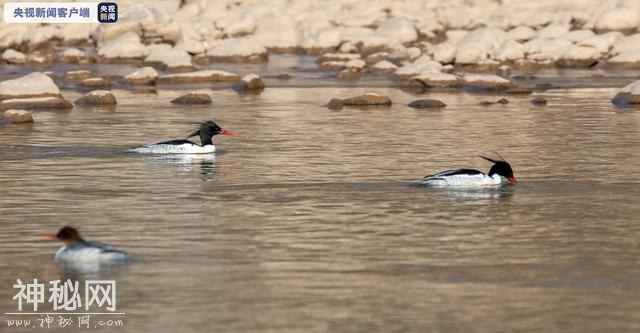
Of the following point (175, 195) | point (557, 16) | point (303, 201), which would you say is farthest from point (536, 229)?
point (557, 16)

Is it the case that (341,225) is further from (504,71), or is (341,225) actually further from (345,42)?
(345,42)

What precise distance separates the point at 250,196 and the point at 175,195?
1.29 meters

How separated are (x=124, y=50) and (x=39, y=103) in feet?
91.7

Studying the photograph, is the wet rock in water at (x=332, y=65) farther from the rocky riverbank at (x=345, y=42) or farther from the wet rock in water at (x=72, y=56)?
the wet rock in water at (x=72, y=56)

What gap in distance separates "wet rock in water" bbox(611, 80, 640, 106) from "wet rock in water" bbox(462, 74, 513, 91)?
6.96 metres

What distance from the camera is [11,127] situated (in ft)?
130

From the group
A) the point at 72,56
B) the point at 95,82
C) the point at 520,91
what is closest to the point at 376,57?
the point at 72,56

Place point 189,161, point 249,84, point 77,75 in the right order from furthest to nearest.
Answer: point 77,75 → point 249,84 → point 189,161

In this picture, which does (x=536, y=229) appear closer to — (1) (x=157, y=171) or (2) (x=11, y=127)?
(1) (x=157, y=171)

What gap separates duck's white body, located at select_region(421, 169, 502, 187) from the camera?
25469 millimetres

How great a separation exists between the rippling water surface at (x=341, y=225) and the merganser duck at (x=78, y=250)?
12.4 inches

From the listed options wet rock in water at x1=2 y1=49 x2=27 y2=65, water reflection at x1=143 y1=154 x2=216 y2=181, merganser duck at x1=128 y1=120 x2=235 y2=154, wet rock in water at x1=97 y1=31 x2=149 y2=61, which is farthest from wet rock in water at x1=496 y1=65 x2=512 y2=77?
water reflection at x1=143 y1=154 x2=216 y2=181
